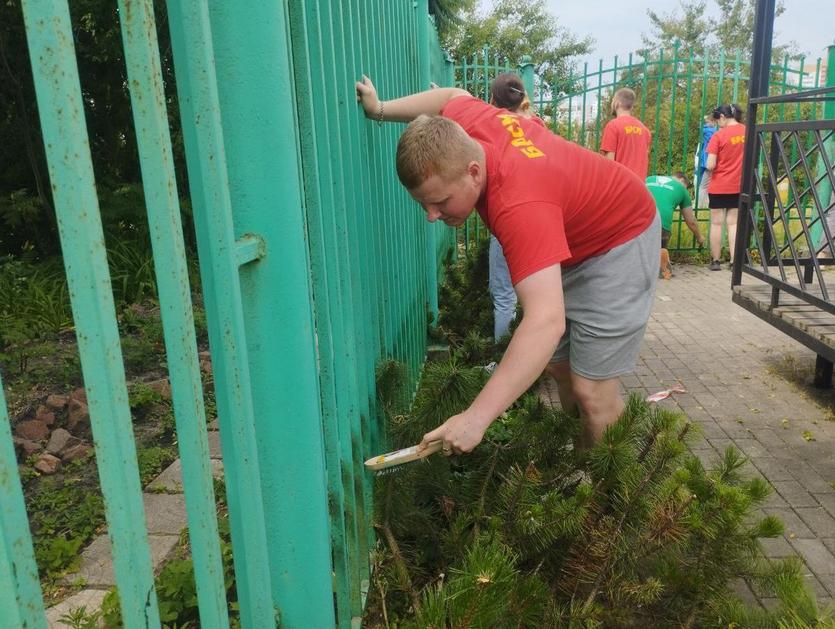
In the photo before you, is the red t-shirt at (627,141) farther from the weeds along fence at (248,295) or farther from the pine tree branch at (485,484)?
the pine tree branch at (485,484)

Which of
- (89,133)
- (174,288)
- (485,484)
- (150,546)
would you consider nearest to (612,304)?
(485,484)

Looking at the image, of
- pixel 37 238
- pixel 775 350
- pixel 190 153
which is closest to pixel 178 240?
pixel 190 153

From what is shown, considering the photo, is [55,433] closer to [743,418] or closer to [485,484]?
[485,484]

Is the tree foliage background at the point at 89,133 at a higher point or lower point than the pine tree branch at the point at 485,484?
higher

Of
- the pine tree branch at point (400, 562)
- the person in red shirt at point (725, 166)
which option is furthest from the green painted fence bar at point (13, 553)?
the person in red shirt at point (725, 166)

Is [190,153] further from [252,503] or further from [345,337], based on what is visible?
[345,337]

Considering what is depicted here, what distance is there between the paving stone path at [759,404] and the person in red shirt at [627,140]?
1.67 m

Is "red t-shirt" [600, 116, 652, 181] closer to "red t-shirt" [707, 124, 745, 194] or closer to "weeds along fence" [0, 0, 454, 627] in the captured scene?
"red t-shirt" [707, 124, 745, 194]

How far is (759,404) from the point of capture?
4.51 meters

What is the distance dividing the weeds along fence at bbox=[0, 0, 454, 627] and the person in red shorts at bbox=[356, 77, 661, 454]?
0.27 metres

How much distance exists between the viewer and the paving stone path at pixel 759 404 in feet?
10.1

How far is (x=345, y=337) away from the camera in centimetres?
186

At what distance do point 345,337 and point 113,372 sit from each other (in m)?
1.09

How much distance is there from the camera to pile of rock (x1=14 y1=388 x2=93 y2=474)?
3.34m
